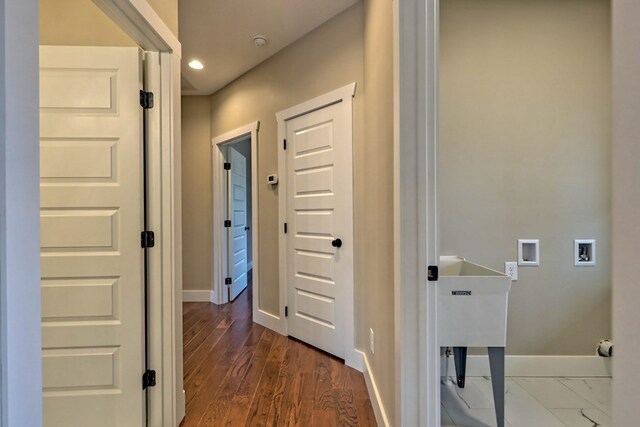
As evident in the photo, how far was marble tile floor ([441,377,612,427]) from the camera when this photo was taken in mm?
1533

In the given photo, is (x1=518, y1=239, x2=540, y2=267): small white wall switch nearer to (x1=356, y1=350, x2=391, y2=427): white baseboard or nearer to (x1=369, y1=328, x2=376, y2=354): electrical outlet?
(x1=369, y1=328, x2=376, y2=354): electrical outlet

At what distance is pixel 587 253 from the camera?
1979mm

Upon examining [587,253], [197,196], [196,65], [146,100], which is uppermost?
[196,65]

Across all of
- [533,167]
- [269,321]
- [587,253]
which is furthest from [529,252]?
[269,321]

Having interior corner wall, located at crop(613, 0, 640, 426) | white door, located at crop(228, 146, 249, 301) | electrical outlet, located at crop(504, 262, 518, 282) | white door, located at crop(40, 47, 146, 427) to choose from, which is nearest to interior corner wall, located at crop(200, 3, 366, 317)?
white door, located at crop(228, 146, 249, 301)

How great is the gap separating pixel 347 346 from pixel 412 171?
1611mm

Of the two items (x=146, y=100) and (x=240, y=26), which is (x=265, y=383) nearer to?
(x=146, y=100)

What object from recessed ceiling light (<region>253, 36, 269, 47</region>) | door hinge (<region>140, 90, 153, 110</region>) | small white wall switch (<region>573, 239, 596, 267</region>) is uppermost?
recessed ceiling light (<region>253, 36, 269, 47</region>)

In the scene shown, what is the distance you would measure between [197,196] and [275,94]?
5.81ft

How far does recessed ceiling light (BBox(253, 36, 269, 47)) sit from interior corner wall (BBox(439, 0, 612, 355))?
4.81 ft

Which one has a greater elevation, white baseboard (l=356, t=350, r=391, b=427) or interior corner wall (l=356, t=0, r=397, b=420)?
interior corner wall (l=356, t=0, r=397, b=420)

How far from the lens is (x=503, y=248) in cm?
200

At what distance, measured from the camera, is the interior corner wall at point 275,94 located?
2.17 m

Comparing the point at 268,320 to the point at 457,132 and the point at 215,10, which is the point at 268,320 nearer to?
the point at 457,132
